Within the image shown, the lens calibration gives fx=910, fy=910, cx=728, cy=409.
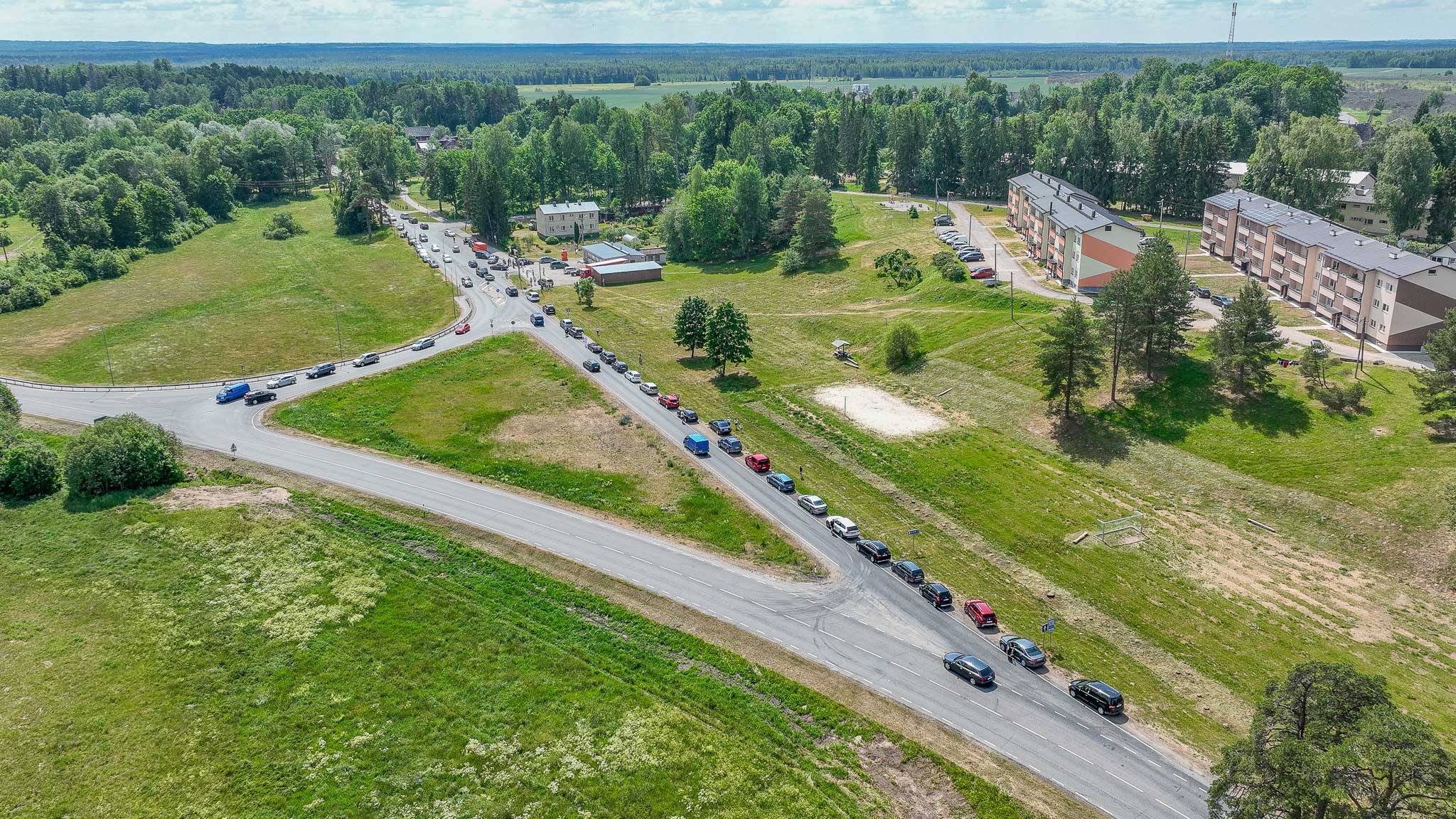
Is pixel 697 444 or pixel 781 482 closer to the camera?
pixel 781 482

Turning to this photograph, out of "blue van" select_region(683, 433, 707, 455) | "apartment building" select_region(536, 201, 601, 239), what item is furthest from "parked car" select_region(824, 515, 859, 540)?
"apartment building" select_region(536, 201, 601, 239)

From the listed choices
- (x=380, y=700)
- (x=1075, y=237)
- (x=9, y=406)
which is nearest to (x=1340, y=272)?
(x=1075, y=237)

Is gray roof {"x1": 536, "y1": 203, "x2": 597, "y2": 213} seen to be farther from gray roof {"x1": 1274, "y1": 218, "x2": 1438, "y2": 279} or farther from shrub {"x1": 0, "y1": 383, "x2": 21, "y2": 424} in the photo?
gray roof {"x1": 1274, "y1": 218, "x2": 1438, "y2": 279}

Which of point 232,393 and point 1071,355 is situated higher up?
point 1071,355

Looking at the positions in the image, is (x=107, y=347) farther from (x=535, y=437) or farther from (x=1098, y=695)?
(x=1098, y=695)

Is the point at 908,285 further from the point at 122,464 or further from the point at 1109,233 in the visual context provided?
the point at 122,464

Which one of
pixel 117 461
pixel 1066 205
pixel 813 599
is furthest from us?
pixel 1066 205

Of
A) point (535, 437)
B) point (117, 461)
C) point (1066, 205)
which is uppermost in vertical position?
point (1066, 205)
